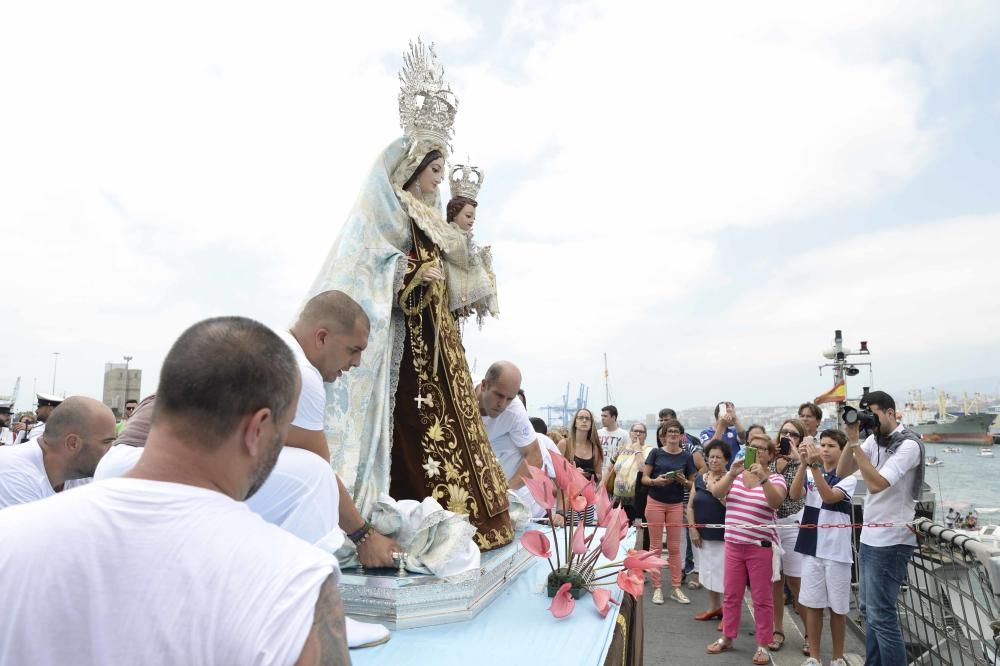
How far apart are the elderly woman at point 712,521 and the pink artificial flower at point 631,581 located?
3559mm

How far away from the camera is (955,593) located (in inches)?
176

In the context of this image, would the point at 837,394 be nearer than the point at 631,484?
No

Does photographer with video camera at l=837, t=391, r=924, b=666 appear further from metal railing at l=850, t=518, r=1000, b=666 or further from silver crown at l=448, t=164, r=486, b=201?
Answer: silver crown at l=448, t=164, r=486, b=201

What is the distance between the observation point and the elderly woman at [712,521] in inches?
252

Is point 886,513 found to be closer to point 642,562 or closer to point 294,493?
point 642,562

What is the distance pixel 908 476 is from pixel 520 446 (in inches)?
103

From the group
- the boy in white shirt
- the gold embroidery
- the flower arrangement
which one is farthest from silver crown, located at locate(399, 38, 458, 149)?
the boy in white shirt

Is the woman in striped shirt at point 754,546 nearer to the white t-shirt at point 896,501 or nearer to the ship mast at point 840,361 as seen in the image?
the white t-shirt at point 896,501

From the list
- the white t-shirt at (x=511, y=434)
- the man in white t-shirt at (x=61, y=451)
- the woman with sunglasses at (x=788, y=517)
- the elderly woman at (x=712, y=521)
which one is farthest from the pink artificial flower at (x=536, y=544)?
the elderly woman at (x=712, y=521)

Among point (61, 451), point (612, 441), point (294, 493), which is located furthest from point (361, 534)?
point (612, 441)

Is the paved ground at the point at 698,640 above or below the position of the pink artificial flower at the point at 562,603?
below

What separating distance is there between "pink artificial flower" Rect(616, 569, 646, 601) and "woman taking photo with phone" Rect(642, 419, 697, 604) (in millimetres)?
4231

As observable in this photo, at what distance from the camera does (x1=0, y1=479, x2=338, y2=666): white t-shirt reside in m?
1.07

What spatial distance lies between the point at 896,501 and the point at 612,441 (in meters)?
4.69
